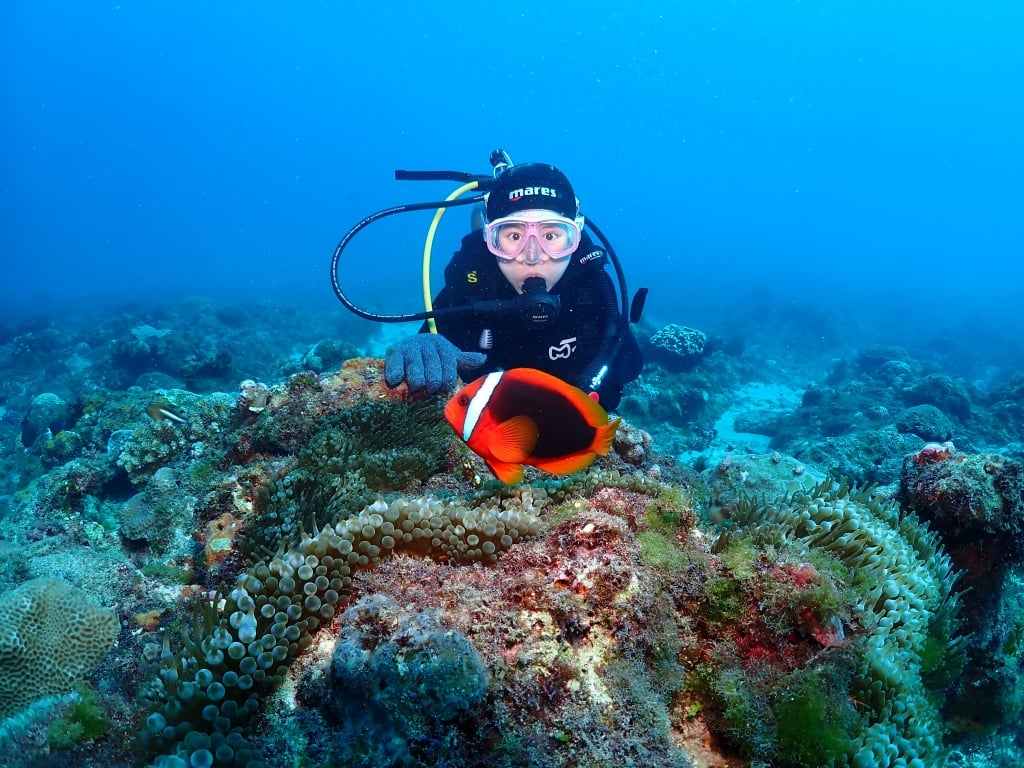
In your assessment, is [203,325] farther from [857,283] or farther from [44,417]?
[857,283]

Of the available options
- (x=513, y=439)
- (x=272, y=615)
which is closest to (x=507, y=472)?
(x=513, y=439)

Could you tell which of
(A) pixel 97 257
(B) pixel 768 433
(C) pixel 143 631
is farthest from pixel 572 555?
(A) pixel 97 257

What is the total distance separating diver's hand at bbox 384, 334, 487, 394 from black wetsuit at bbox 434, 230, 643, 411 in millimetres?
1159

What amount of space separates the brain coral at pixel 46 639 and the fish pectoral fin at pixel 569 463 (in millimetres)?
2655

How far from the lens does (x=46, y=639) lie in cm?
276

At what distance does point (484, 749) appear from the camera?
1.41 meters

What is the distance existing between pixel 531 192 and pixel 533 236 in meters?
0.44

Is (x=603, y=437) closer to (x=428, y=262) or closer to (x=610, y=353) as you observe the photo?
(x=610, y=353)

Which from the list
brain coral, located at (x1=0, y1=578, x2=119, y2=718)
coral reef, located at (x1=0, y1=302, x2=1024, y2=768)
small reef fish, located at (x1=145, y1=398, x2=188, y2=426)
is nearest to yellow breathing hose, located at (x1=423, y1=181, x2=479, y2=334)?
coral reef, located at (x1=0, y1=302, x2=1024, y2=768)

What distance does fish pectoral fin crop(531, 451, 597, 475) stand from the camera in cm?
220

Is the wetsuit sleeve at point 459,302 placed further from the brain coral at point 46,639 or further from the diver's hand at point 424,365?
the brain coral at point 46,639

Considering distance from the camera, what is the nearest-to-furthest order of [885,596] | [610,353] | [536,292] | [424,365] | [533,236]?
1. [885,596]
2. [424,365]
3. [536,292]
4. [610,353]
5. [533,236]

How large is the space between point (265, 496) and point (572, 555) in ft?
6.35

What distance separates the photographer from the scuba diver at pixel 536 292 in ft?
15.3
